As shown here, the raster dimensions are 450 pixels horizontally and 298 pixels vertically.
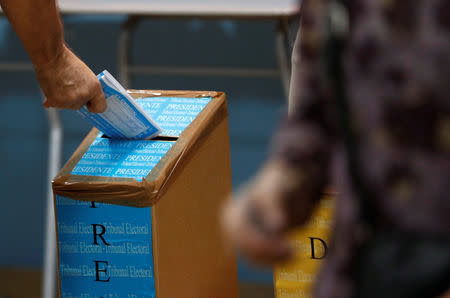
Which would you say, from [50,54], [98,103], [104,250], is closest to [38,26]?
[50,54]

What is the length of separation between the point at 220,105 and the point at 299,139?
93cm

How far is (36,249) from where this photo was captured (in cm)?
238

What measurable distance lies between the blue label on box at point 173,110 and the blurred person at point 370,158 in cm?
80

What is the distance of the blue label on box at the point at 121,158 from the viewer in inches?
49.1

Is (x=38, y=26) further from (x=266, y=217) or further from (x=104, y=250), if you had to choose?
(x=266, y=217)

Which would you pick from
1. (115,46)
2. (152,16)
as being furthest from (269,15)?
(115,46)

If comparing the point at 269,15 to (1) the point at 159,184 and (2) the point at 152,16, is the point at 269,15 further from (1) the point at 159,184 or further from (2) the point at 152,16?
(1) the point at 159,184

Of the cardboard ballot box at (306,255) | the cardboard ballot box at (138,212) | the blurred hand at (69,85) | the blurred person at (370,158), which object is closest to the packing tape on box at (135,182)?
the cardboard ballot box at (138,212)

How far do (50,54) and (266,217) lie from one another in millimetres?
879

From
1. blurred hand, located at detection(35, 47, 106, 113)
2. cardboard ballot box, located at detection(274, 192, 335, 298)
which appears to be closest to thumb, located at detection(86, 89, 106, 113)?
blurred hand, located at detection(35, 47, 106, 113)

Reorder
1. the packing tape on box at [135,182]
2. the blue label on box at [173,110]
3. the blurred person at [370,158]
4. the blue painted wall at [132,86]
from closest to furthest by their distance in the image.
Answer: the blurred person at [370,158], the packing tape on box at [135,182], the blue label on box at [173,110], the blue painted wall at [132,86]

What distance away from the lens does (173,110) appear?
1420 millimetres

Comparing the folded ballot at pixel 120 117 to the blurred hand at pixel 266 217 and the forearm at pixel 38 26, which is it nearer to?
the forearm at pixel 38 26

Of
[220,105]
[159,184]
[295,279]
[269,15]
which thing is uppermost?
[269,15]
